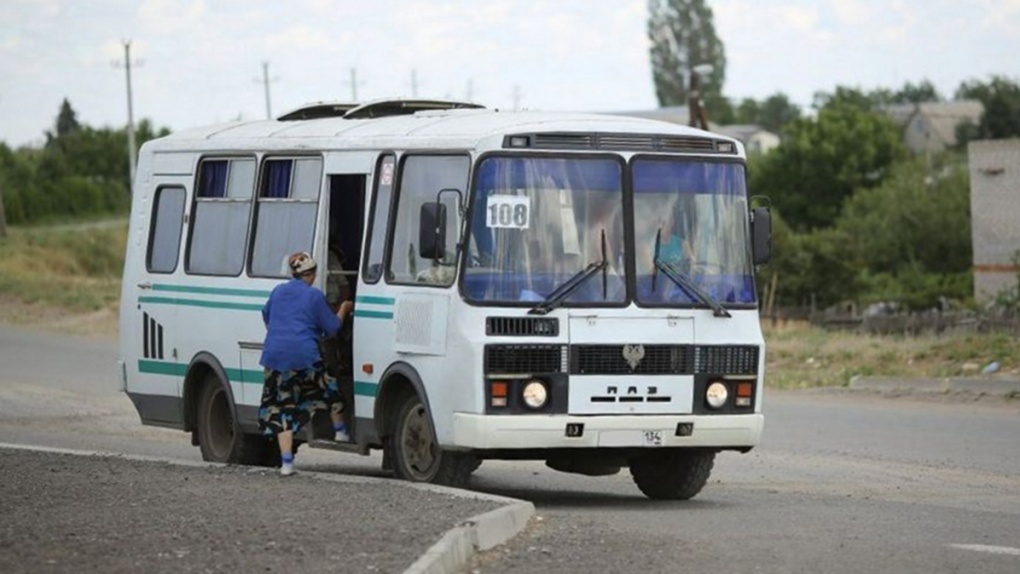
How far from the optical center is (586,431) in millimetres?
14383

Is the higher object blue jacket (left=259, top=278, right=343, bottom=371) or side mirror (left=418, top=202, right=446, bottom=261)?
side mirror (left=418, top=202, right=446, bottom=261)

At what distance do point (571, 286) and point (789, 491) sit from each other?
2985 mm

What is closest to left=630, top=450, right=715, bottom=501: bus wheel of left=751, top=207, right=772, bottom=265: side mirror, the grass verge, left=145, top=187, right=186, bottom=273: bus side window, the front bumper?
the front bumper

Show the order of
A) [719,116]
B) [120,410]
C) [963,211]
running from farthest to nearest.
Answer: [719,116], [963,211], [120,410]

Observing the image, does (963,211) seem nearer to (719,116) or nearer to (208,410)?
(208,410)

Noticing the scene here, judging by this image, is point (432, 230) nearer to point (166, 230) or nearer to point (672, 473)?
point (672, 473)

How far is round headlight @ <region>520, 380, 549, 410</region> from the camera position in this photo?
14289mm

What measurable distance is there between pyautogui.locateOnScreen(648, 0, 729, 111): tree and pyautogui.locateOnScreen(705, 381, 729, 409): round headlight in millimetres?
153426

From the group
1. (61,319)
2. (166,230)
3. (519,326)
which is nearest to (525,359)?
(519,326)

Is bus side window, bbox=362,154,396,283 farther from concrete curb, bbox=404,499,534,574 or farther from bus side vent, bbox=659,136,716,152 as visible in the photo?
concrete curb, bbox=404,499,534,574

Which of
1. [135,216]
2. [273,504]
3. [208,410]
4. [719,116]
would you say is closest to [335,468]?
[208,410]

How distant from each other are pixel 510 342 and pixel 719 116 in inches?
6984

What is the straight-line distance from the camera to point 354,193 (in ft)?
54.0

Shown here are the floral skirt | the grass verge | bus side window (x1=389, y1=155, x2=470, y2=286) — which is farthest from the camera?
the grass verge
